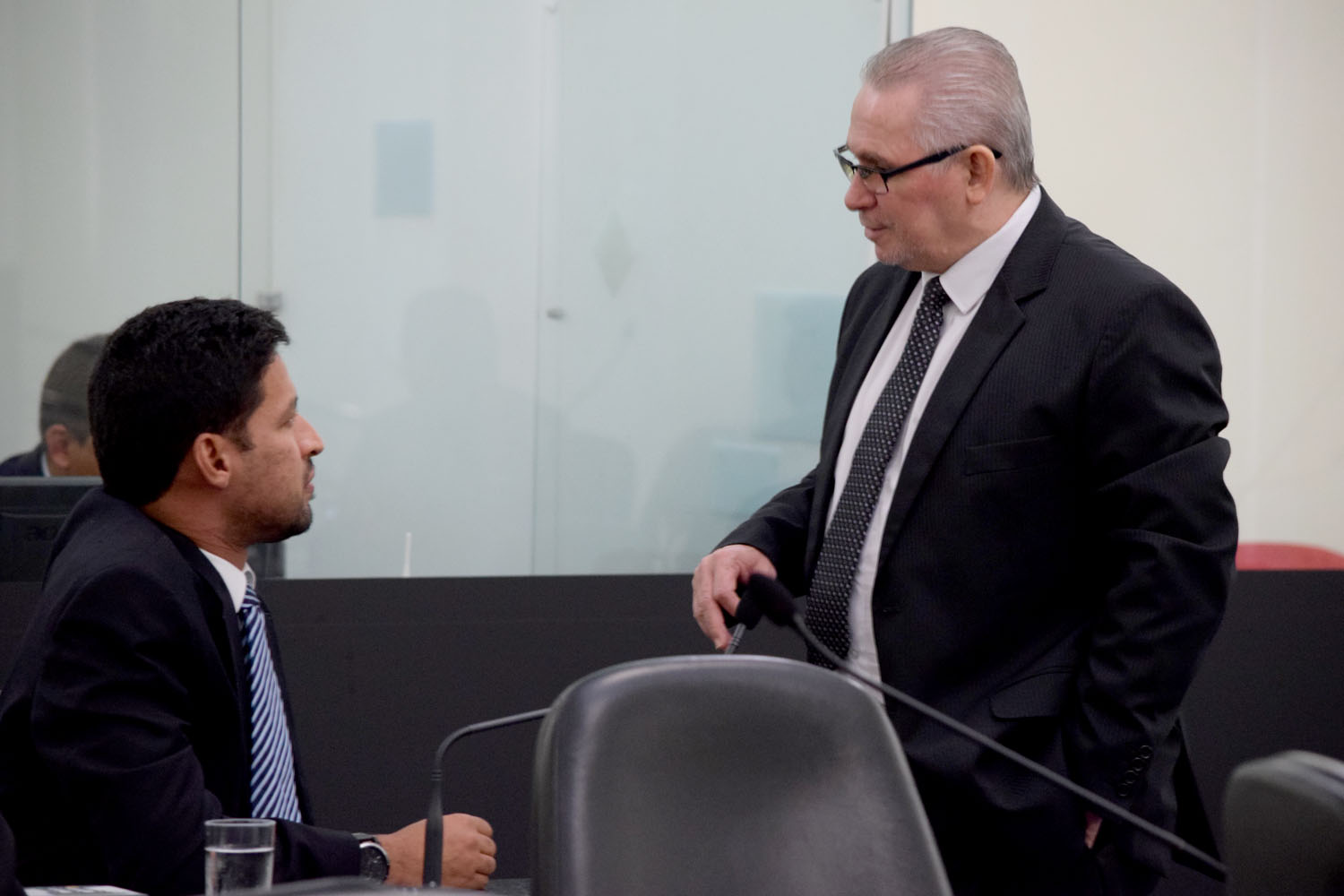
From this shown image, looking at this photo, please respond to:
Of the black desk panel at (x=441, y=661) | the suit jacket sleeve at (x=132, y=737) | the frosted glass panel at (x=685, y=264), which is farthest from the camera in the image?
the frosted glass panel at (x=685, y=264)

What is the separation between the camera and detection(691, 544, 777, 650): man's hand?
1.72 meters

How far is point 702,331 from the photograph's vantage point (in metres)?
3.12

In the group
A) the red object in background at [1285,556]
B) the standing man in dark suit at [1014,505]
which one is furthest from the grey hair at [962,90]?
the red object in background at [1285,556]

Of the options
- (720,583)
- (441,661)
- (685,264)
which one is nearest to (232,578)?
(720,583)

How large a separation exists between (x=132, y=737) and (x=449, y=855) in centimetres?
36

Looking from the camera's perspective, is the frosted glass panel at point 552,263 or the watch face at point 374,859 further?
the frosted glass panel at point 552,263

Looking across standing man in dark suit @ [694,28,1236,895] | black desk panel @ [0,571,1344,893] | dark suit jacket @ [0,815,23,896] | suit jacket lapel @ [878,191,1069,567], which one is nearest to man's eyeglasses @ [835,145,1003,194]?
standing man in dark suit @ [694,28,1236,895]

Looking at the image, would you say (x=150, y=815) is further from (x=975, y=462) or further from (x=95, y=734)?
(x=975, y=462)

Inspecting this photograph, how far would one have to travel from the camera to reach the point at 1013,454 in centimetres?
163

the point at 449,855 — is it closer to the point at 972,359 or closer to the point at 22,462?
the point at 972,359

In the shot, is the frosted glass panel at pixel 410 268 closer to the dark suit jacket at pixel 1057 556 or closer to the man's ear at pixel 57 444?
the man's ear at pixel 57 444

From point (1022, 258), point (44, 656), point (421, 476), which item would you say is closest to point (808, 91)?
point (421, 476)

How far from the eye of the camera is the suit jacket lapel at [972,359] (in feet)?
5.44

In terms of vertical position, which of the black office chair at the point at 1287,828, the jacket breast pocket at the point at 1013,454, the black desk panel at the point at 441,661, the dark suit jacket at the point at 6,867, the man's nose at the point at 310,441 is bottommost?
the black desk panel at the point at 441,661
